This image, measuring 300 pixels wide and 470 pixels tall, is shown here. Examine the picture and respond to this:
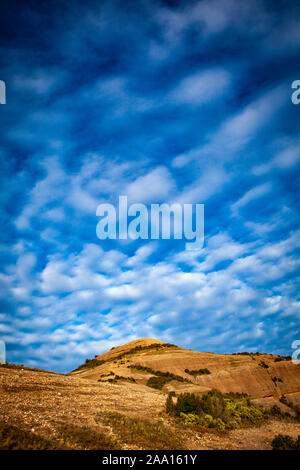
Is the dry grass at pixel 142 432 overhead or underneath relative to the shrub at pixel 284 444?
overhead

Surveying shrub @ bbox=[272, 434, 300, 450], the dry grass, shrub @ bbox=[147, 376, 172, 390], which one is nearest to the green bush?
the dry grass

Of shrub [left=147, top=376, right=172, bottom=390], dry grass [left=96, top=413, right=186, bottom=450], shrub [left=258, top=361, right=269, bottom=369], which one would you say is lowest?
shrub [left=147, top=376, right=172, bottom=390]

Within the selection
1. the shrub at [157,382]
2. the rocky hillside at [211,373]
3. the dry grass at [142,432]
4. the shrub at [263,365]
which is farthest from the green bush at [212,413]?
the shrub at [263,365]

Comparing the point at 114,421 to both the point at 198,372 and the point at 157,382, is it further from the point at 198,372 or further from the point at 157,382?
the point at 198,372

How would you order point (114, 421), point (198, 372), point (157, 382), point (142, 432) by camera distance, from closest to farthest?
point (142, 432)
point (114, 421)
point (157, 382)
point (198, 372)

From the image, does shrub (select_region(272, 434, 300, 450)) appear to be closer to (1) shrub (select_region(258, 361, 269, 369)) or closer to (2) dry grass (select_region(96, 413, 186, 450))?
(2) dry grass (select_region(96, 413, 186, 450))

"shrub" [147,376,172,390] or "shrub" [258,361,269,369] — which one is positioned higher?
"shrub" [258,361,269,369]

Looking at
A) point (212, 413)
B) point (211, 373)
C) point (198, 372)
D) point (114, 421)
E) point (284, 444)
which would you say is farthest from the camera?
point (198, 372)

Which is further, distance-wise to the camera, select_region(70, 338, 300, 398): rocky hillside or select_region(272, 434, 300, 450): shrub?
select_region(70, 338, 300, 398): rocky hillside

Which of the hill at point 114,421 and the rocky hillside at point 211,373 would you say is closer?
the hill at point 114,421

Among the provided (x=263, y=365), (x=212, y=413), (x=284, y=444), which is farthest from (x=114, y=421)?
(x=263, y=365)

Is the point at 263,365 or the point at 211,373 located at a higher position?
the point at 263,365

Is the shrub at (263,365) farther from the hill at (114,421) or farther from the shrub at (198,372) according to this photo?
the hill at (114,421)
